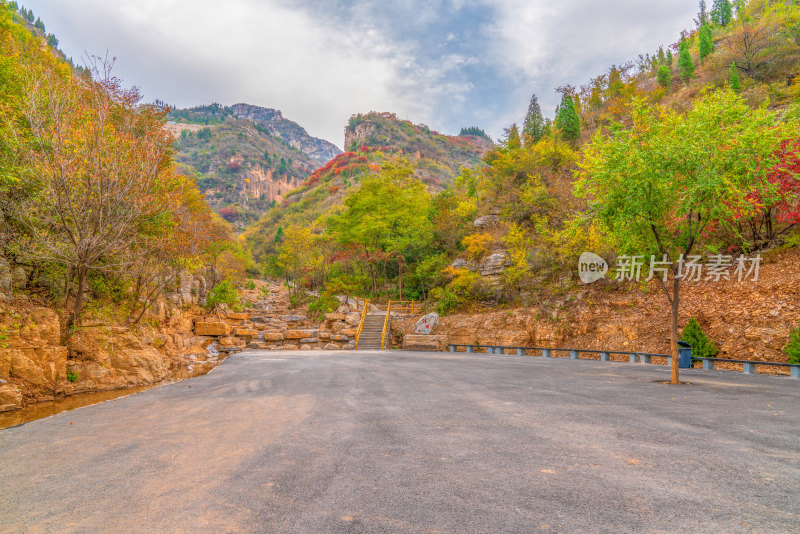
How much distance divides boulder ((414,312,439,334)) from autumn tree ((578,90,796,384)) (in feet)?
47.3

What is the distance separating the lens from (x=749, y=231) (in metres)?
15.0

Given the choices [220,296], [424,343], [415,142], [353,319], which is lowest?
[424,343]

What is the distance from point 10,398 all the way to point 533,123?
47384 mm

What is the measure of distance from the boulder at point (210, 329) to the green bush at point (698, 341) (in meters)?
22.1

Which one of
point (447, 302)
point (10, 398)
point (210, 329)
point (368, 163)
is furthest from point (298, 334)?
point (368, 163)

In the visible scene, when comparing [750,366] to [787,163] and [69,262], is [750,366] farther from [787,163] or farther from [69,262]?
[69,262]

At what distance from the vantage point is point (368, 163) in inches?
3760

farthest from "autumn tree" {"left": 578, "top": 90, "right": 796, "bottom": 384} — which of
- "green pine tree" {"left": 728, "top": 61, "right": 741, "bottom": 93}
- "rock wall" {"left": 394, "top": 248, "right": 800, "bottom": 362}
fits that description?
"green pine tree" {"left": 728, "top": 61, "right": 741, "bottom": 93}

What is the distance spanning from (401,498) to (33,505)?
3100mm

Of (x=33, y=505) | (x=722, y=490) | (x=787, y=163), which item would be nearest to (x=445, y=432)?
(x=722, y=490)

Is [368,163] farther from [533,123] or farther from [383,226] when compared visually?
[383,226]

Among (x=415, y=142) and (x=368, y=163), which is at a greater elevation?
(x=415, y=142)

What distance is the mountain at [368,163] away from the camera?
259 ft

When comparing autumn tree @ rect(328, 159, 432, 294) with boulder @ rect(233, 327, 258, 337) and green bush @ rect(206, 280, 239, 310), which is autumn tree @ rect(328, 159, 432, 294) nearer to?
green bush @ rect(206, 280, 239, 310)
